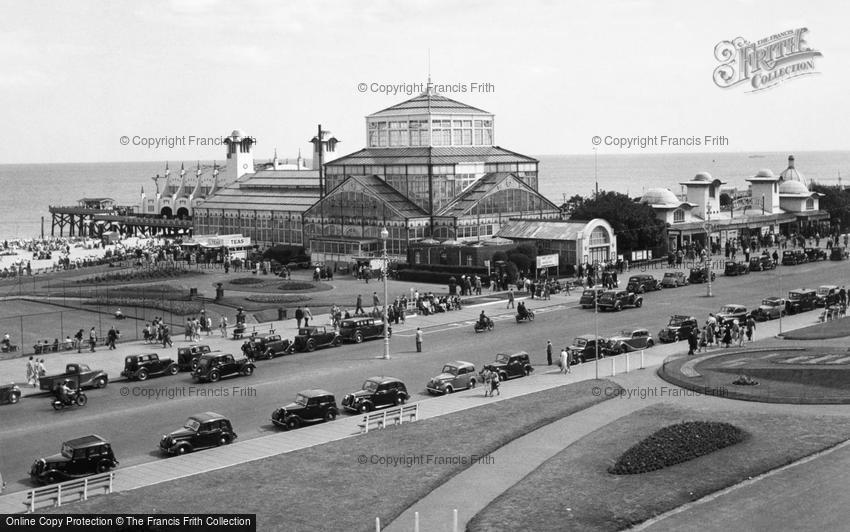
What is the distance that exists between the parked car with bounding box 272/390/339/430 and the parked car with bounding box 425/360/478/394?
19.8 feet

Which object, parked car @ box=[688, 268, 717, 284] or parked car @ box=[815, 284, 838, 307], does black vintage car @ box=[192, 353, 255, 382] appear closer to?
parked car @ box=[815, 284, 838, 307]

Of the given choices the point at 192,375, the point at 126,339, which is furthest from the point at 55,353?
the point at 192,375

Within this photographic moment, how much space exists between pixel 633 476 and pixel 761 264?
64.0 metres

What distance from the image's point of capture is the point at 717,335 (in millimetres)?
57531

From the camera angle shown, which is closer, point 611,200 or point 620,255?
point 620,255

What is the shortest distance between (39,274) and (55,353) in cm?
4248

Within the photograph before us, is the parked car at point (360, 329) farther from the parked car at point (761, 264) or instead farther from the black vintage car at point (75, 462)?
the parked car at point (761, 264)

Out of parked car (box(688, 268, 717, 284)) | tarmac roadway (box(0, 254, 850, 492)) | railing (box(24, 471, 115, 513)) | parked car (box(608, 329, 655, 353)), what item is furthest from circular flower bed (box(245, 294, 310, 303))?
railing (box(24, 471, 115, 513))

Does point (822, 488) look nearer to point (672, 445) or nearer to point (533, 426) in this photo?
point (672, 445)

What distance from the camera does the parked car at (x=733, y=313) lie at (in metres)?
62.7

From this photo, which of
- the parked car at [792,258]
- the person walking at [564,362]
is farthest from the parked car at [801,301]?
the parked car at [792,258]

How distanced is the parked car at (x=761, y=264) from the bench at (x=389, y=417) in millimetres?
58437

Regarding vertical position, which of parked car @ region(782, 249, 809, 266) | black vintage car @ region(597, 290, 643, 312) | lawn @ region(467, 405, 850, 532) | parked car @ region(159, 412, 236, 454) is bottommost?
lawn @ region(467, 405, 850, 532)

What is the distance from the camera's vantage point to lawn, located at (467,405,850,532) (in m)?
29.4
